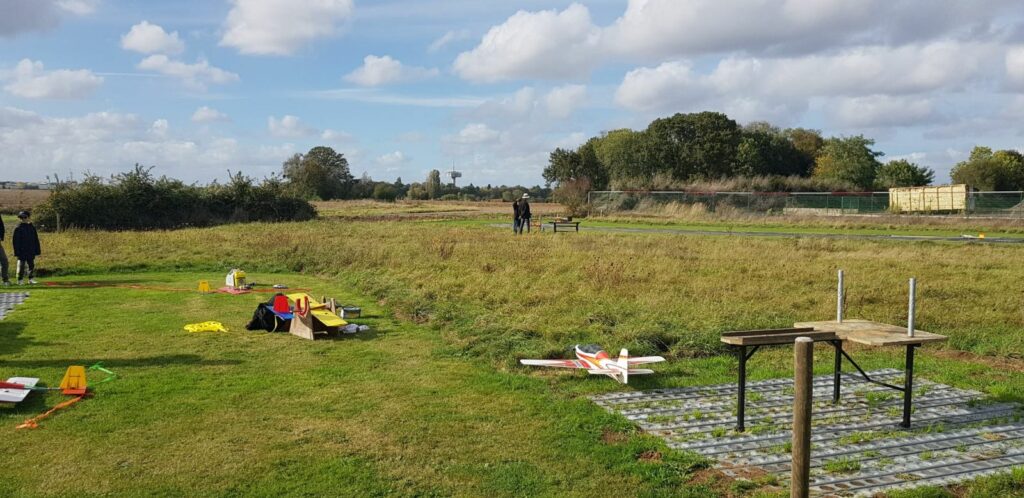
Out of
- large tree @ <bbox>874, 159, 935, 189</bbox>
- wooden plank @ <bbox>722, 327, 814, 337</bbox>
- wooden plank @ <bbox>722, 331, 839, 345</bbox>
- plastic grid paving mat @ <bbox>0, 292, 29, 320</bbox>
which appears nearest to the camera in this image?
wooden plank @ <bbox>722, 331, 839, 345</bbox>

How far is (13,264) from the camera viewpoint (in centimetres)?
1933

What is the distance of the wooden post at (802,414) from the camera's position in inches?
164

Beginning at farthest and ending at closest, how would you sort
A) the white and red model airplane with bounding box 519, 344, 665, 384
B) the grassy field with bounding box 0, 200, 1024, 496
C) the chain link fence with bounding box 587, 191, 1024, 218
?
the chain link fence with bounding box 587, 191, 1024, 218 → the white and red model airplane with bounding box 519, 344, 665, 384 → the grassy field with bounding box 0, 200, 1024, 496

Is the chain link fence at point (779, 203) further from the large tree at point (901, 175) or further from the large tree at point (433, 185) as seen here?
the large tree at point (433, 185)

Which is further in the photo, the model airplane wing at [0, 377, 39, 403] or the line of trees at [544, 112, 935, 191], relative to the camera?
the line of trees at [544, 112, 935, 191]

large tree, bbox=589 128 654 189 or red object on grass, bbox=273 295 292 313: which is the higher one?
large tree, bbox=589 128 654 189

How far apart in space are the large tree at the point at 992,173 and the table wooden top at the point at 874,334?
244ft

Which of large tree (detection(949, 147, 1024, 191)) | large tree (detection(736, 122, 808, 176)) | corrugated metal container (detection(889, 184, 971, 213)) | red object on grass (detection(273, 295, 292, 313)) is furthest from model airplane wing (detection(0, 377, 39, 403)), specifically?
large tree (detection(949, 147, 1024, 191))

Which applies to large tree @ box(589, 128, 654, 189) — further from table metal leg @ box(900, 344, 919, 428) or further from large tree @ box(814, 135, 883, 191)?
table metal leg @ box(900, 344, 919, 428)

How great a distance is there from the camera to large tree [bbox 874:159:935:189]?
65062mm

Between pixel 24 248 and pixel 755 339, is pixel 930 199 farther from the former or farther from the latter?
pixel 24 248

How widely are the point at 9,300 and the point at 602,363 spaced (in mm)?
11892

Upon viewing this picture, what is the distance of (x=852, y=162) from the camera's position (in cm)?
6956

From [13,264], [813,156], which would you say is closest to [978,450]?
[13,264]
